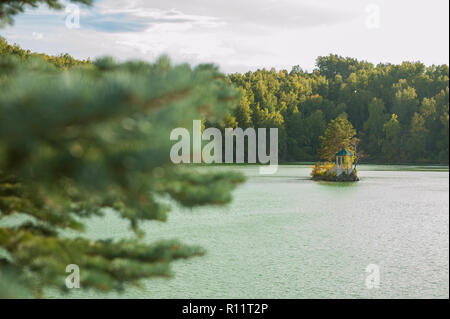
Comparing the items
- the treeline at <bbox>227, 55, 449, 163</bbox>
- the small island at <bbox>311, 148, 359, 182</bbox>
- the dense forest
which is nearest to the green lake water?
the small island at <bbox>311, 148, 359, 182</bbox>

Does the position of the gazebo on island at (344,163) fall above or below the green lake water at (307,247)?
above

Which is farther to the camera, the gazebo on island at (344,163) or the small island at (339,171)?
the gazebo on island at (344,163)

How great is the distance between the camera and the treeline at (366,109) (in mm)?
51219

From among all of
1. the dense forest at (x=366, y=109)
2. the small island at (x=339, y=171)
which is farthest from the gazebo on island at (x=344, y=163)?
the dense forest at (x=366, y=109)

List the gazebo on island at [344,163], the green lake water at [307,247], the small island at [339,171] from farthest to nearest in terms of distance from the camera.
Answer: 1. the gazebo on island at [344,163]
2. the small island at [339,171]
3. the green lake water at [307,247]

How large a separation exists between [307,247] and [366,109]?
53006mm

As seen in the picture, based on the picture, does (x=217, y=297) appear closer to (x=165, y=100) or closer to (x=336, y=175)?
(x=165, y=100)

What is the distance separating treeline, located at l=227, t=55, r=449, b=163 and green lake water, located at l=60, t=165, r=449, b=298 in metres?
32.6

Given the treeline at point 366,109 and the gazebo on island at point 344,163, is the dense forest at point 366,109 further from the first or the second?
the gazebo on island at point 344,163

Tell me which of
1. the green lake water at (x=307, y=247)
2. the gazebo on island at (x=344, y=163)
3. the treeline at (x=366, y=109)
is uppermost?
the treeline at (x=366, y=109)

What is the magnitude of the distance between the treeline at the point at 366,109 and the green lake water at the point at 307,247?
32566 mm

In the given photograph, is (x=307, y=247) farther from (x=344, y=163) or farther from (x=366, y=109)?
(x=366, y=109)

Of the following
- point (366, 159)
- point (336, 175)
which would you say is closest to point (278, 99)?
point (366, 159)

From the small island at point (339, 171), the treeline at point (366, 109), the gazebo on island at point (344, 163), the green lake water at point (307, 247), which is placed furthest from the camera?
the treeline at point (366, 109)
